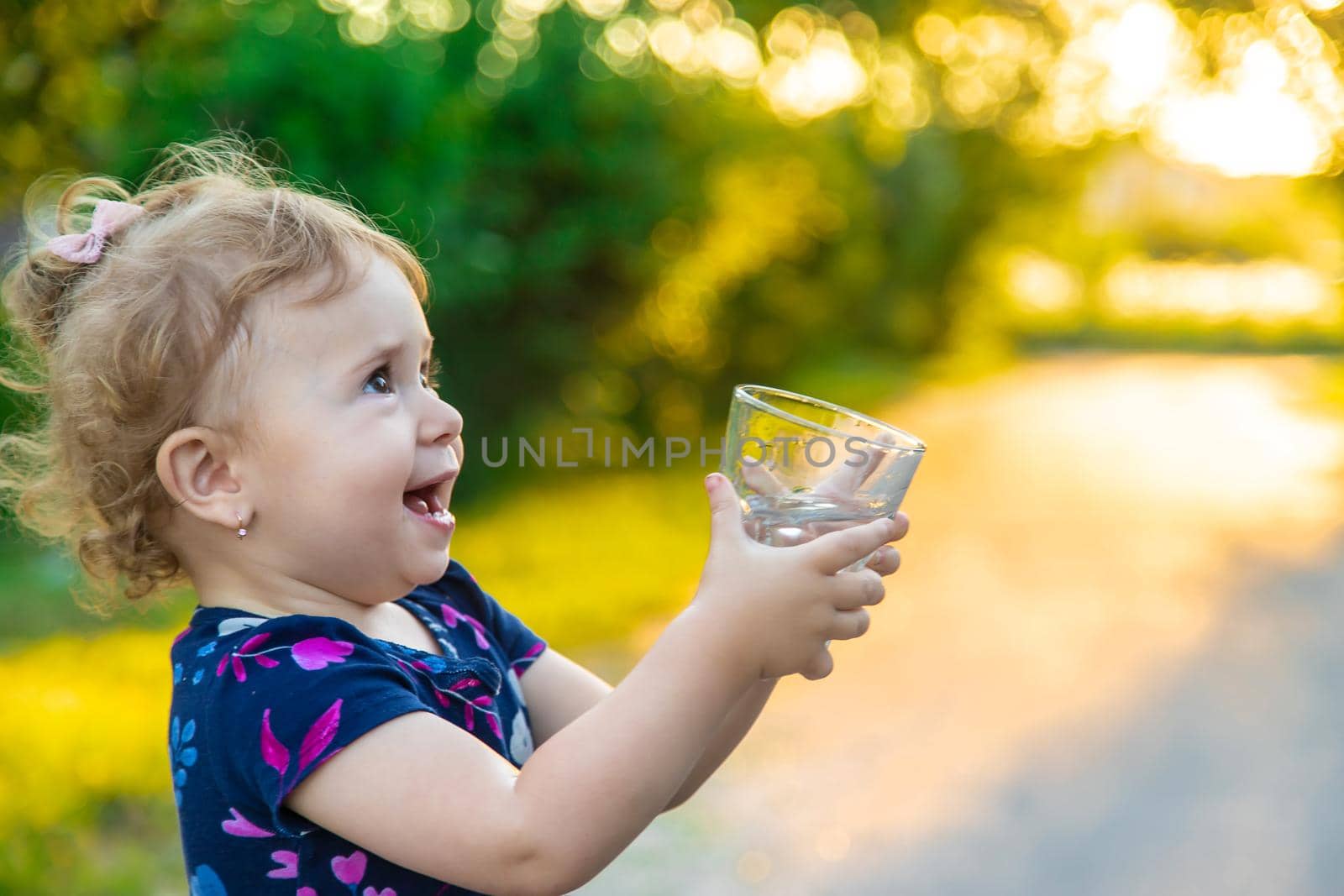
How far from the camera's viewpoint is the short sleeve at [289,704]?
1.22 meters

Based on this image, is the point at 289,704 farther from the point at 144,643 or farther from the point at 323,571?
the point at 144,643

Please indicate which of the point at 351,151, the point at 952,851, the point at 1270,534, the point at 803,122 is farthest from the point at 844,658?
the point at 803,122

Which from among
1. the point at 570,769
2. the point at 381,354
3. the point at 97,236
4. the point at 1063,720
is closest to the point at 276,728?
the point at 570,769

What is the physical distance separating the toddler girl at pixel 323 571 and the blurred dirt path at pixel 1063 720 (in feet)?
8.16

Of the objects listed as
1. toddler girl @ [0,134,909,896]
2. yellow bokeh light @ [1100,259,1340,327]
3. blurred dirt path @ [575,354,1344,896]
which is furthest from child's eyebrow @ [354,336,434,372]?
yellow bokeh light @ [1100,259,1340,327]

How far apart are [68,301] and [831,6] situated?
14900mm

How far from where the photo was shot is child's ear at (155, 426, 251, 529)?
137 centimetres

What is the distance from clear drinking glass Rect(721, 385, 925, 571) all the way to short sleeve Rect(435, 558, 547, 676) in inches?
17.9

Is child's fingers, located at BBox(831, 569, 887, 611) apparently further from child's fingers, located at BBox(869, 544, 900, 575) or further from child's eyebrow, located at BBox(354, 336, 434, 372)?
child's eyebrow, located at BBox(354, 336, 434, 372)

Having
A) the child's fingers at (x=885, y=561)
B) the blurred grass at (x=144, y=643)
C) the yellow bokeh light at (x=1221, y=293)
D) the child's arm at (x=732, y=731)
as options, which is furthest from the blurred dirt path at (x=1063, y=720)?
the yellow bokeh light at (x=1221, y=293)

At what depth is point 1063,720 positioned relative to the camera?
493 centimetres

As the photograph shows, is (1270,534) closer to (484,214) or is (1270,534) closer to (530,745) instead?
(484,214)

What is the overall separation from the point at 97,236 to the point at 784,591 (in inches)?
34.8

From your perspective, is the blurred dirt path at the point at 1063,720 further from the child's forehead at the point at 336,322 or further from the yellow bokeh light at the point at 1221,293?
the yellow bokeh light at the point at 1221,293
